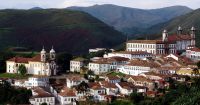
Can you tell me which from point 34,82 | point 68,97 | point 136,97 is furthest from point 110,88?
point 34,82

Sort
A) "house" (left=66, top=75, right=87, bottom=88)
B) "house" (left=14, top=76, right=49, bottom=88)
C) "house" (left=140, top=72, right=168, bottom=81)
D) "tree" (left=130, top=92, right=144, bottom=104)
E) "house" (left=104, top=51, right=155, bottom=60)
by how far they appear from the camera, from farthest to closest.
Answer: "house" (left=104, top=51, right=155, bottom=60) < "house" (left=14, top=76, right=49, bottom=88) < "house" (left=66, top=75, right=87, bottom=88) < "house" (left=140, top=72, right=168, bottom=81) < "tree" (left=130, top=92, right=144, bottom=104)

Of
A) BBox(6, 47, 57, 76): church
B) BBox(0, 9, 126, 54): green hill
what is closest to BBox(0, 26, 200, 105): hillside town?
BBox(6, 47, 57, 76): church

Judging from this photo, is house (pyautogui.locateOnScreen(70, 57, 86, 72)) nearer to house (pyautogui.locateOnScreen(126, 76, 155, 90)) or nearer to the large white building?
the large white building

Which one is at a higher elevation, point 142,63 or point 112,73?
point 142,63

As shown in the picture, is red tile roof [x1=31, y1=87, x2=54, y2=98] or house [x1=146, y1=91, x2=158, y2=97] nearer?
house [x1=146, y1=91, x2=158, y2=97]

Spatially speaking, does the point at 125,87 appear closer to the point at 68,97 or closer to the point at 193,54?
the point at 68,97

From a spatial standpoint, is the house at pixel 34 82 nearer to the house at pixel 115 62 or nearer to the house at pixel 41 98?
the house at pixel 41 98
